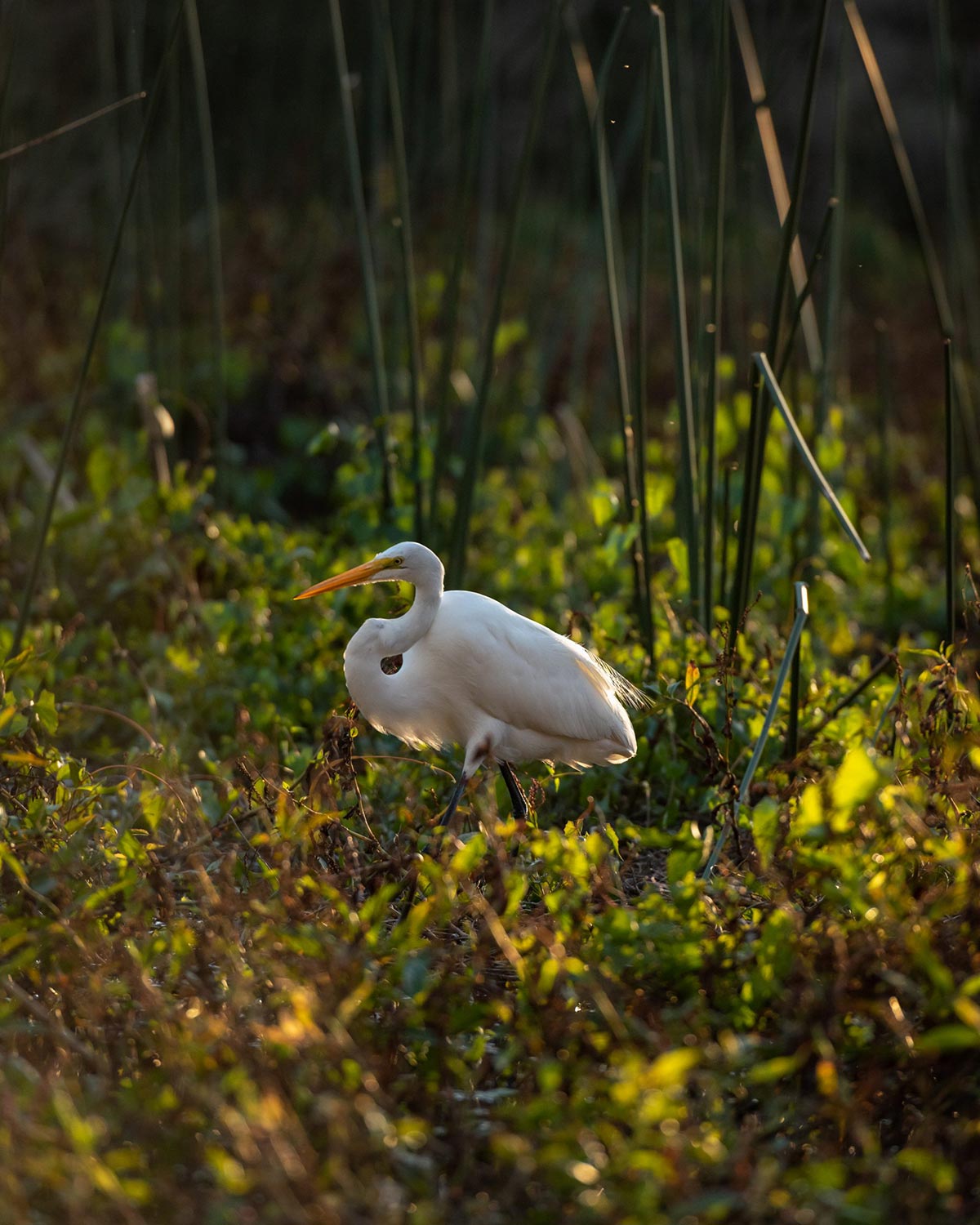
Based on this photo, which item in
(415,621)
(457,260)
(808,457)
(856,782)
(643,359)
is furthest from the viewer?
(457,260)

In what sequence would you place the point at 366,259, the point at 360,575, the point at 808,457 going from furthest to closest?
1. the point at 366,259
2. the point at 360,575
3. the point at 808,457

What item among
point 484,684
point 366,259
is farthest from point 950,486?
point 366,259

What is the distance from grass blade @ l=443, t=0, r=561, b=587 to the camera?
9.24ft

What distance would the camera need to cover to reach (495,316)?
10.2ft

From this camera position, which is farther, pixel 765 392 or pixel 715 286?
pixel 715 286

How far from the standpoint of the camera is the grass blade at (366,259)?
3322 mm

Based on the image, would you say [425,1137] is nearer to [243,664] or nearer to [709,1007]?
[709,1007]

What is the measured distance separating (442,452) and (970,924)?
1.84m

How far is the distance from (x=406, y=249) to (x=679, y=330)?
74 cm

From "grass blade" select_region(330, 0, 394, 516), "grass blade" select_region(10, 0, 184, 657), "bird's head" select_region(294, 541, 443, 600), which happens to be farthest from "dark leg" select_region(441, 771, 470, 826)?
"grass blade" select_region(330, 0, 394, 516)

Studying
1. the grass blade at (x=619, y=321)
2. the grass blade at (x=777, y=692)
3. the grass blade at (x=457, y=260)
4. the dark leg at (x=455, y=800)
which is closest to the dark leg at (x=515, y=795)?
the dark leg at (x=455, y=800)

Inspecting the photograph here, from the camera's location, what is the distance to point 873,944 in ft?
5.81

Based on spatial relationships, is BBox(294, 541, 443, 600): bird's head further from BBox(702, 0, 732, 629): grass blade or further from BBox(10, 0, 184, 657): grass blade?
BBox(702, 0, 732, 629): grass blade

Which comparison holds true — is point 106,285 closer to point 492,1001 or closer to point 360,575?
point 360,575
